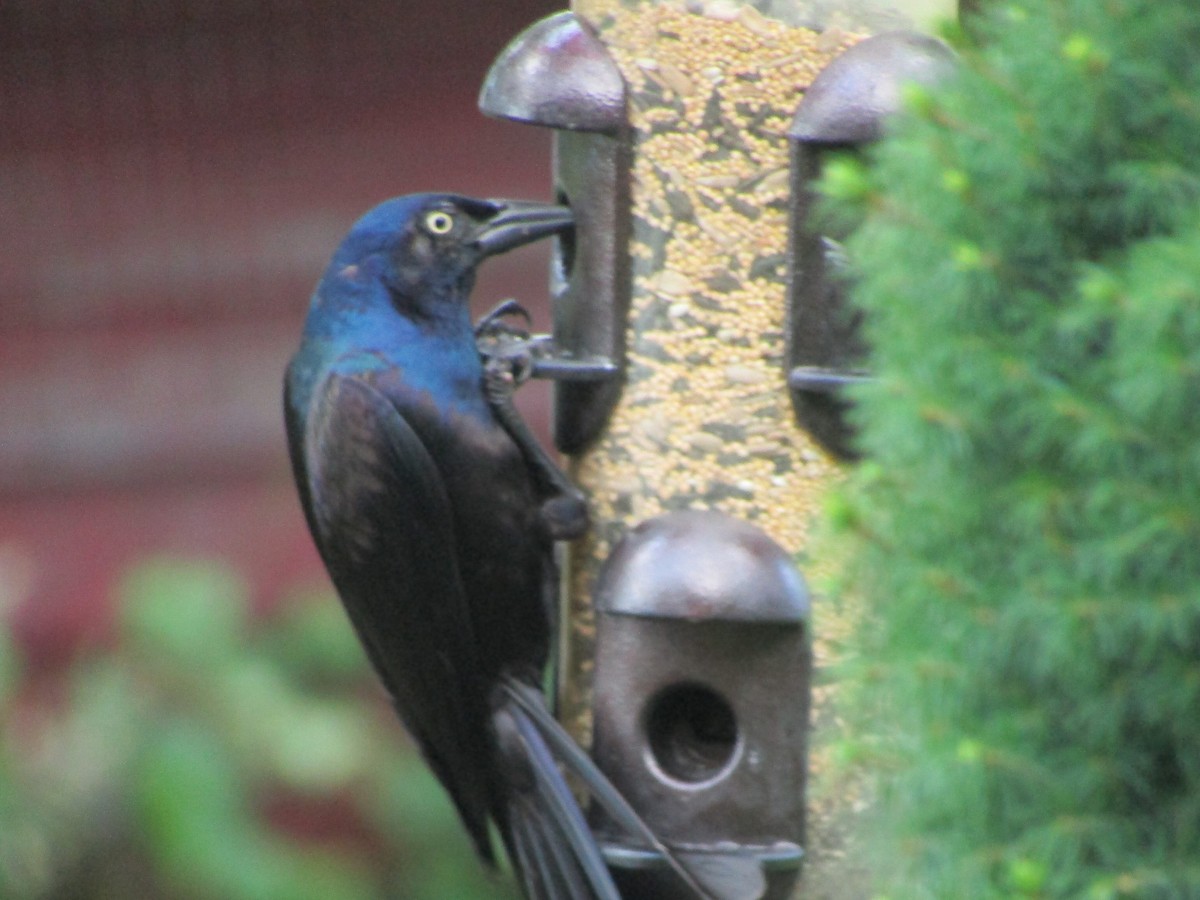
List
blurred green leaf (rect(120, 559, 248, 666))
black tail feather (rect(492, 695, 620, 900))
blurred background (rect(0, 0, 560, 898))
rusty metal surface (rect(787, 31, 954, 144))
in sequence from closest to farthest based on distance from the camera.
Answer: rusty metal surface (rect(787, 31, 954, 144))
black tail feather (rect(492, 695, 620, 900))
blurred green leaf (rect(120, 559, 248, 666))
blurred background (rect(0, 0, 560, 898))

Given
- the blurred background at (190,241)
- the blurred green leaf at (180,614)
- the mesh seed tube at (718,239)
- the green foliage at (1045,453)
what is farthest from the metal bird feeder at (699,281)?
the blurred background at (190,241)

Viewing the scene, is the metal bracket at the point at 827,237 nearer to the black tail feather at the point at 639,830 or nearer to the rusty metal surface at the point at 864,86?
the rusty metal surface at the point at 864,86

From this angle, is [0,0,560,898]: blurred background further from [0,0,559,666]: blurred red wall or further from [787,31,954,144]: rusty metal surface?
[787,31,954,144]: rusty metal surface

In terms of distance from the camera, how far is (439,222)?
3.25 m

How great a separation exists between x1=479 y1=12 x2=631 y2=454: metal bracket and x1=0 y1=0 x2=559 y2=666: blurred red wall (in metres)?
1.53

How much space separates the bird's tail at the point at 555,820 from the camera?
2.84 m

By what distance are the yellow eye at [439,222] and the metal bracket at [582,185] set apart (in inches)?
8.1

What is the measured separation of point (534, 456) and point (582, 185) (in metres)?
0.42

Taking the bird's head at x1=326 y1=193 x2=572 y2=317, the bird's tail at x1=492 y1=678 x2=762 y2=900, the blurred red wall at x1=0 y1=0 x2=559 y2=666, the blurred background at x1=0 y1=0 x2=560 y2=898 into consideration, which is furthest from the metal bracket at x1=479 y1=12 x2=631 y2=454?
the blurred red wall at x1=0 y1=0 x2=559 y2=666

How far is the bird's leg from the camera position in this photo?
3.09m

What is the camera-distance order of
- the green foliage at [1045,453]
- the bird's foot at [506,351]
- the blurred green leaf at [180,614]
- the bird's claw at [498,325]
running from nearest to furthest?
the green foliage at [1045,453]
the bird's foot at [506,351]
the bird's claw at [498,325]
the blurred green leaf at [180,614]

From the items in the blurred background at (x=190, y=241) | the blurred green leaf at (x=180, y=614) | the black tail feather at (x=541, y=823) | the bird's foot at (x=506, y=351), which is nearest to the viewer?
the black tail feather at (x=541, y=823)

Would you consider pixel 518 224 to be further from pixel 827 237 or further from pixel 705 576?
pixel 705 576

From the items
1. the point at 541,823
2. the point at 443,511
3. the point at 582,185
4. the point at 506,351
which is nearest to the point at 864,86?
the point at 582,185
